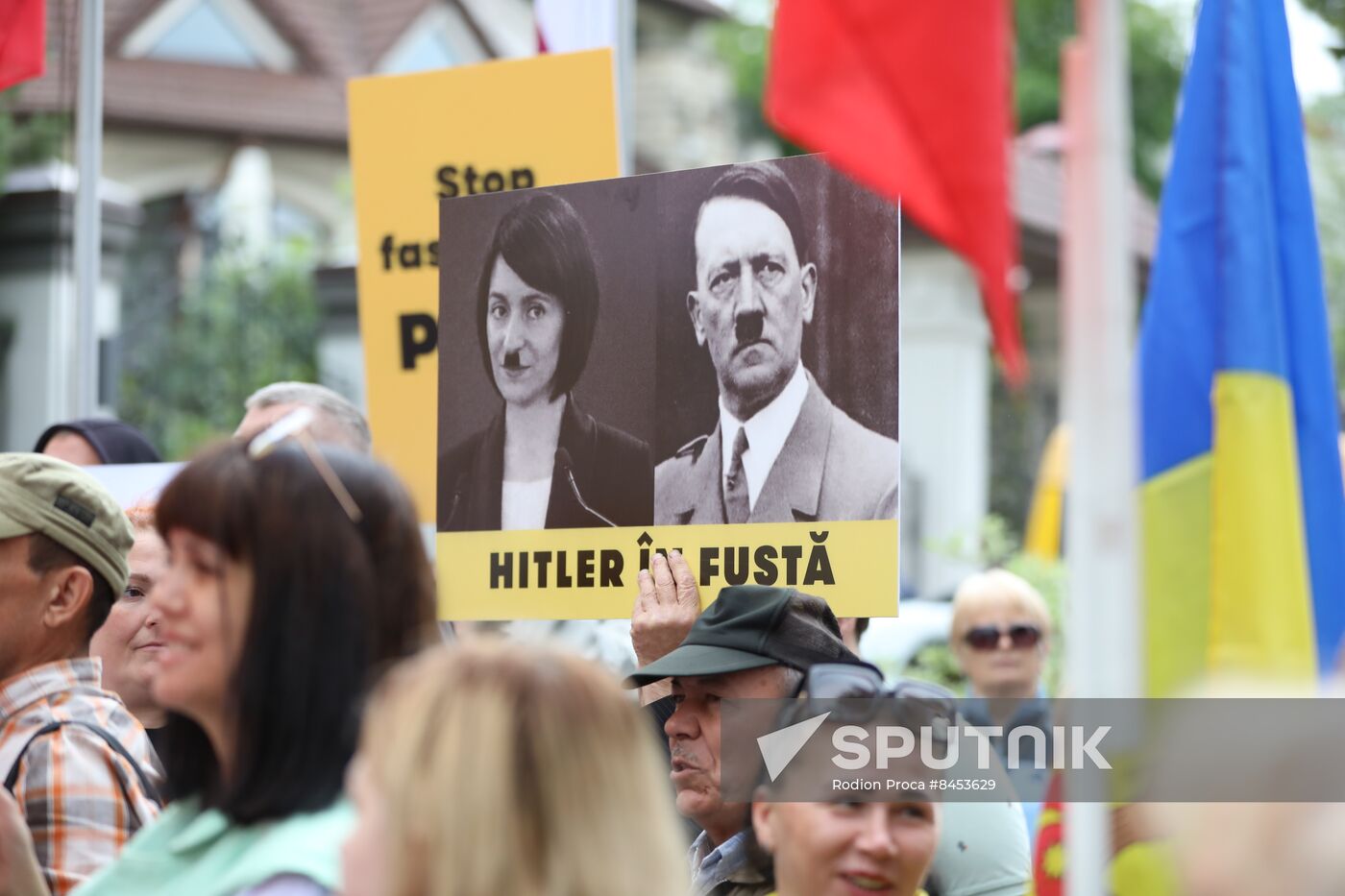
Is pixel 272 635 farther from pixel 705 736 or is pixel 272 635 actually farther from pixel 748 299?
pixel 748 299

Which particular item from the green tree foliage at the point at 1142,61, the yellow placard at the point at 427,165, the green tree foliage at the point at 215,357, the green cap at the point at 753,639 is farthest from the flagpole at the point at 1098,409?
the green tree foliage at the point at 1142,61

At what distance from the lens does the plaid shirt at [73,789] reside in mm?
2570

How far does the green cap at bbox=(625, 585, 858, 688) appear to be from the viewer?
9.82 feet

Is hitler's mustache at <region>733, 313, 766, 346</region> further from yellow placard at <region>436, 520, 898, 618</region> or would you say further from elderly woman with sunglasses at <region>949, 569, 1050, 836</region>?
elderly woman with sunglasses at <region>949, 569, 1050, 836</region>

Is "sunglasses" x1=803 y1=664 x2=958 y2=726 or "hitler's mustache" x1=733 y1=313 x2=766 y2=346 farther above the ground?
"hitler's mustache" x1=733 y1=313 x2=766 y2=346

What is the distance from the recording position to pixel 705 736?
304 centimetres

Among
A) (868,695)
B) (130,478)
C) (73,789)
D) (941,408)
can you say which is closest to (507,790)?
(868,695)

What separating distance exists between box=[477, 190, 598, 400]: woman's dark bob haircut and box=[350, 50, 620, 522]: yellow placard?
807 millimetres

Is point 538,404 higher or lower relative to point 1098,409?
higher

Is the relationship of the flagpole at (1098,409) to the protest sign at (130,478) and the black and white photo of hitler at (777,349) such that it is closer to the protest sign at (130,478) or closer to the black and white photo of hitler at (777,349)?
the black and white photo of hitler at (777,349)

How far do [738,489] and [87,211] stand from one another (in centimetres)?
299

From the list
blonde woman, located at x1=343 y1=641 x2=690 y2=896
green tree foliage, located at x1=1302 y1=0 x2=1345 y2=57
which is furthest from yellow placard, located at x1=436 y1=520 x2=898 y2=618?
green tree foliage, located at x1=1302 y1=0 x2=1345 y2=57

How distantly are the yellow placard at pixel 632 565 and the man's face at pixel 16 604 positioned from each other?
0.92 meters

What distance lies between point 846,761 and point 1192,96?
127 centimetres
